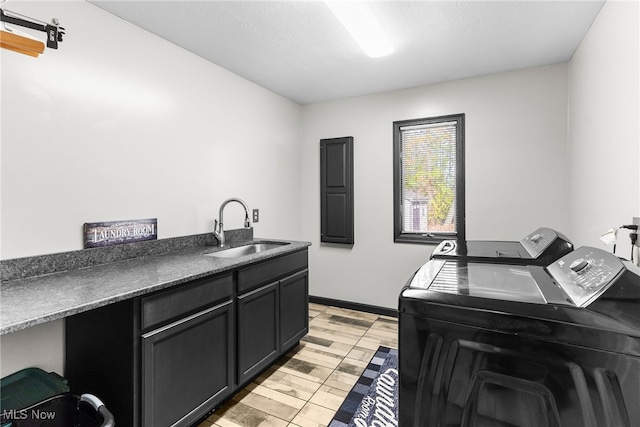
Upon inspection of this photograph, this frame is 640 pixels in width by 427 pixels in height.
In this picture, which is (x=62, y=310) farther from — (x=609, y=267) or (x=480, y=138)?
(x=480, y=138)

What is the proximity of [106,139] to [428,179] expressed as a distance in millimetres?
2860

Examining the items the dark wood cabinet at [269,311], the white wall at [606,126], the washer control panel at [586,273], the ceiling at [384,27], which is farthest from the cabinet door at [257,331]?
the white wall at [606,126]

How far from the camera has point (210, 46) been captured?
2.51 m

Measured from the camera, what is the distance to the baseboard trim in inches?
142

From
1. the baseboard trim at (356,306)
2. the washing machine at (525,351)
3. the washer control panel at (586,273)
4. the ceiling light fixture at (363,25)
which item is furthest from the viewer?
the baseboard trim at (356,306)

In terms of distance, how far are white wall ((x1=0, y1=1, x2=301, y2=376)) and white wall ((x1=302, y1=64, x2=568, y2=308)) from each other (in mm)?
1218

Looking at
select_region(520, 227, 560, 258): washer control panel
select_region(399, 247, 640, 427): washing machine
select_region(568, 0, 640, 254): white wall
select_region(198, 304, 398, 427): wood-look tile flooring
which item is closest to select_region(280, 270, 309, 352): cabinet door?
select_region(198, 304, 398, 427): wood-look tile flooring

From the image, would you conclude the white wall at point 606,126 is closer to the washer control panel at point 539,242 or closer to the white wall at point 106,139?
the washer control panel at point 539,242

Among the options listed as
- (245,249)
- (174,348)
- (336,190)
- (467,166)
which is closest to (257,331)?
(174,348)

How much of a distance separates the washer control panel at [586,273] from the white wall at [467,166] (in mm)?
1924

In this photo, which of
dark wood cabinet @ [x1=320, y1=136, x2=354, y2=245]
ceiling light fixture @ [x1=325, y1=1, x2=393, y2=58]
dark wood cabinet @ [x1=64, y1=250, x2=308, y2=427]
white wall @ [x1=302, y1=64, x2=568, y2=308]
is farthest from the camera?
dark wood cabinet @ [x1=320, y1=136, x2=354, y2=245]

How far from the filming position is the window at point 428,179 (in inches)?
129

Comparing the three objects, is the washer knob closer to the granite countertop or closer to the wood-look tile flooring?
the wood-look tile flooring

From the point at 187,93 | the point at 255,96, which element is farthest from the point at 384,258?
the point at 187,93
